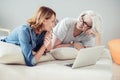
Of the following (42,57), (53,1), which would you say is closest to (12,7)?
(53,1)

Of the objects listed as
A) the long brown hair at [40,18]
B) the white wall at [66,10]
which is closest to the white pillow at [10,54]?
the long brown hair at [40,18]

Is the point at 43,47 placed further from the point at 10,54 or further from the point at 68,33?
the point at 68,33

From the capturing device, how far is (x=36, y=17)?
202cm

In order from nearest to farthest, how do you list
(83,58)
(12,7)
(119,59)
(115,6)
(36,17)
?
(83,58) < (36,17) < (119,59) < (115,6) < (12,7)

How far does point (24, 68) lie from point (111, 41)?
2102 millimetres

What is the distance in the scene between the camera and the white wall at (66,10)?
3.80 metres

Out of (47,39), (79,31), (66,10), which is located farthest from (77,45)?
(66,10)

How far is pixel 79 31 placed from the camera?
2.44m

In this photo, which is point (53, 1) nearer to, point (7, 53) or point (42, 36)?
point (42, 36)

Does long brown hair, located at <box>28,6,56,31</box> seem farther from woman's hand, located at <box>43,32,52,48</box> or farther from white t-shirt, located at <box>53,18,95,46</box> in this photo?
white t-shirt, located at <box>53,18,95,46</box>

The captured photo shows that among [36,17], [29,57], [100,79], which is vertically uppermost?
[36,17]

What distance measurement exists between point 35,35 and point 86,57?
0.48 meters

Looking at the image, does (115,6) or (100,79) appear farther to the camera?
(115,6)

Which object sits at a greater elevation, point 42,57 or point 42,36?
point 42,36
